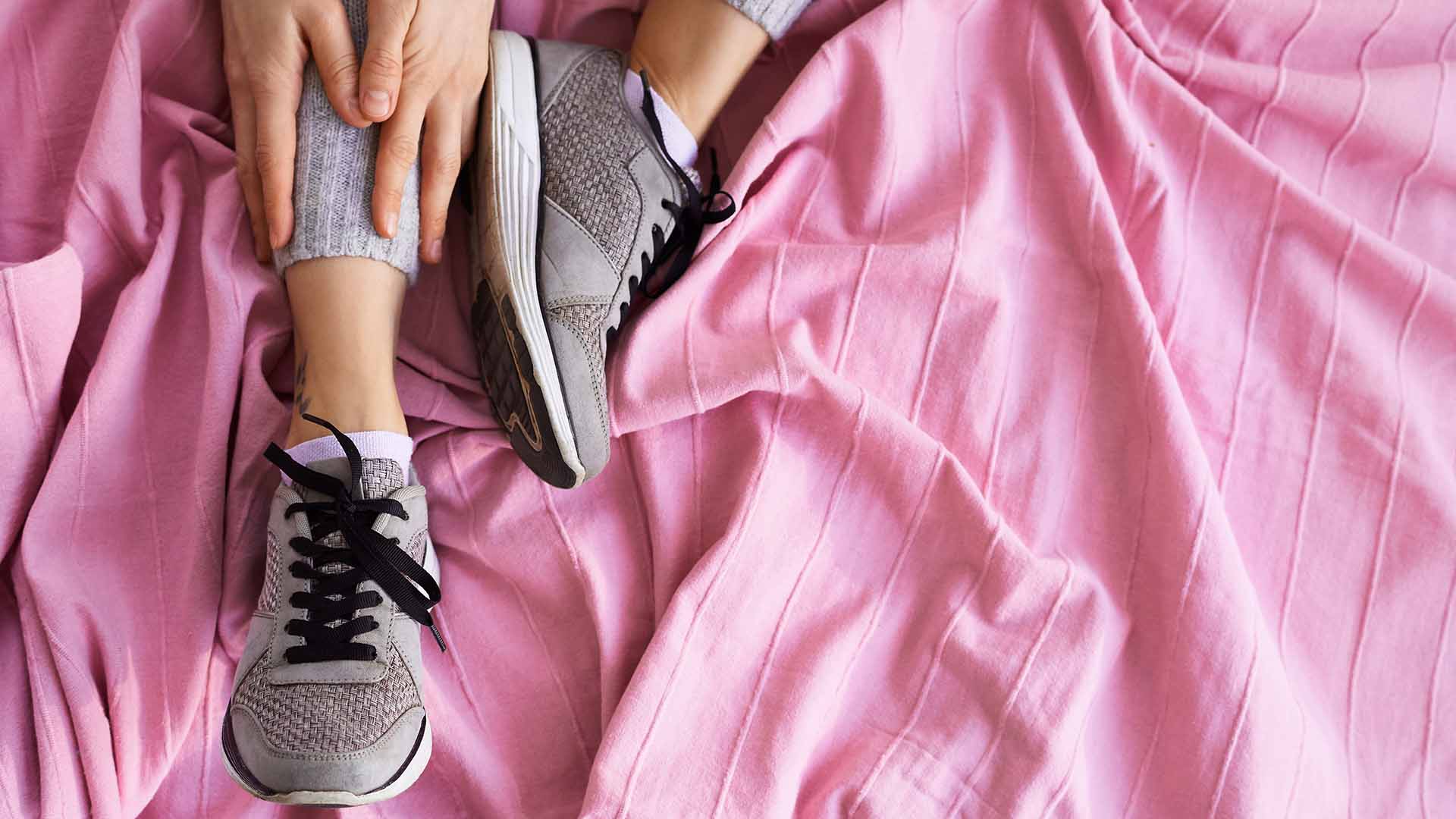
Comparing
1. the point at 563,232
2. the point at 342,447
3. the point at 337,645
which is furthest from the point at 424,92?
the point at 337,645

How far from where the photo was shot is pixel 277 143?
2.59 ft

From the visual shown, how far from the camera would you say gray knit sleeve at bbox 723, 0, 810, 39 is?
902 mm

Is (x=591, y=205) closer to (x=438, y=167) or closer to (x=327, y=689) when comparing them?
(x=438, y=167)

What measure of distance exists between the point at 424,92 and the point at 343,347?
0.22 meters

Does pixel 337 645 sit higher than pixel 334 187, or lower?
lower

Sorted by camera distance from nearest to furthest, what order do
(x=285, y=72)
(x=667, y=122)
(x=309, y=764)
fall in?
(x=309, y=764) < (x=285, y=72) < (x=667, y=122)

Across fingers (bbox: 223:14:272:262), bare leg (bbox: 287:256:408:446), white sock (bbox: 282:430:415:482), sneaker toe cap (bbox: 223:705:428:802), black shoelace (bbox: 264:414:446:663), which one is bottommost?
sneaker toe cap (bbox: 223:705:428:802)

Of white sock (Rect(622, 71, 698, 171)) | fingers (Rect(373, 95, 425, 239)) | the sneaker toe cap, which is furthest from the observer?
white sock (Rect(622, 71, 698, 171))

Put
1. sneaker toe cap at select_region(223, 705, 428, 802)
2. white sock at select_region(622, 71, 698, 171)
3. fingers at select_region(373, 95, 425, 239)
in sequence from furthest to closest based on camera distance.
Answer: white sock at select_region(622, 71, 698, 171), fingers at select_region(373, 95, 425, 239), sneaker toe cap at select_region(223, 705, 428, 802)

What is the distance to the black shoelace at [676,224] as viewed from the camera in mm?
883

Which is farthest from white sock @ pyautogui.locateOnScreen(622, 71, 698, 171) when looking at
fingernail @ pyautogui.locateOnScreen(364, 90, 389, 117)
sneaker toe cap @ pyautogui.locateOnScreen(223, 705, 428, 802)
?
sneaker toe cap @ pyautogui.locateOnScreen(223, 705, 428, 802)

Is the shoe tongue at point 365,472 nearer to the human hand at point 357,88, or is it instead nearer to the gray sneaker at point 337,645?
the gray sneaker at point 337,645

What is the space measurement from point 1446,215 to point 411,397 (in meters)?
0.99

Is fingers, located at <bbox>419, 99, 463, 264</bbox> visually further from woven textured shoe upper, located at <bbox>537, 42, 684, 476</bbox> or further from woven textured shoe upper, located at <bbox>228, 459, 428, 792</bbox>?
woven textured shoe upper, located at <bbox>228, 459, 428, 792</bbox>
